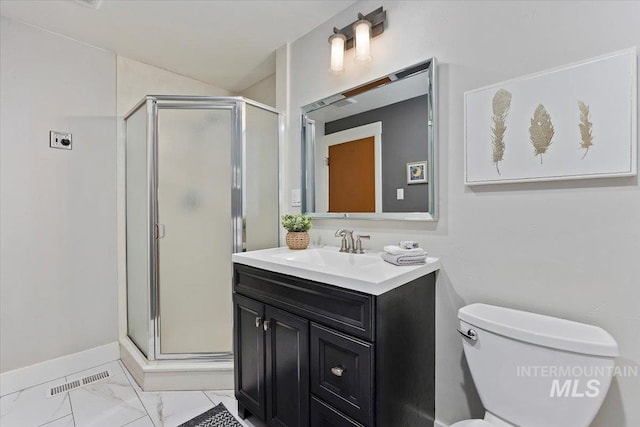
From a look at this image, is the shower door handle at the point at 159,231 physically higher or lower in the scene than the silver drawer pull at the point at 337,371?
higher

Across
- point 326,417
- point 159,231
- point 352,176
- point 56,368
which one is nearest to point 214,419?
point 326,417

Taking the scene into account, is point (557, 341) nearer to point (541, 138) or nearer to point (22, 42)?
point (541, 138)

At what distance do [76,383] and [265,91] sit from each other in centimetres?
266

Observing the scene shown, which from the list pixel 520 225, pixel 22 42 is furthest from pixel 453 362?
pixel 22 42

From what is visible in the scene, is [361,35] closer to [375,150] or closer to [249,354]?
[375,150]

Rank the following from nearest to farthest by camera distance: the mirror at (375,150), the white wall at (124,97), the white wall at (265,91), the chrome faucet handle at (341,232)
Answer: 1. the mirror at (375,150)
2. the chrome faucet handle at (341,232)
3. the white wall at (124,97)
4. the white wall at (265,91)

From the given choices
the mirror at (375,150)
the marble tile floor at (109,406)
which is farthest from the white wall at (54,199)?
the mirror at (375,150)

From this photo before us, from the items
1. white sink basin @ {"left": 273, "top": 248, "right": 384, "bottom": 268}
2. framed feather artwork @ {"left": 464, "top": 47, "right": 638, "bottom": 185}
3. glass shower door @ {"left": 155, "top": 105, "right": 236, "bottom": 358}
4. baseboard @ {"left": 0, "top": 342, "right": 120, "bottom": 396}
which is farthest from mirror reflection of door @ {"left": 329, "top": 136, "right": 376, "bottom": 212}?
baseboard @ {"left": 0, "top": 342, "right": 120, "bottom": 396}

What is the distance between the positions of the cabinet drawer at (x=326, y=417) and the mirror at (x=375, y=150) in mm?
907

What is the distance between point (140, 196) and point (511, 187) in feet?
7.43

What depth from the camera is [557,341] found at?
36.2 inches

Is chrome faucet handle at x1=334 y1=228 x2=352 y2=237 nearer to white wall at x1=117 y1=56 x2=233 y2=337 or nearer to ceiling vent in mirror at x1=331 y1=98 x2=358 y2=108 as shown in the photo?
ceiling vent in mirror at x1=331 y1=98 x2=358 y2=108

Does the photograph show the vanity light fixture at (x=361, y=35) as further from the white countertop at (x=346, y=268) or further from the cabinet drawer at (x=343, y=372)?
the cabinet drawer at (x=343, y=372)

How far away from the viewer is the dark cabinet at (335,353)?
1057 millimetres
